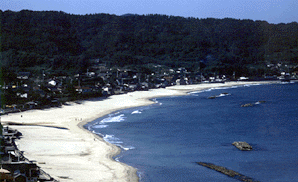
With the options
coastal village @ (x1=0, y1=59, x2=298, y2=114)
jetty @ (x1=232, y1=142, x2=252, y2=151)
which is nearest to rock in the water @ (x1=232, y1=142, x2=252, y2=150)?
jetty @ (x1=232, y1=142, x2=252, y2=151)

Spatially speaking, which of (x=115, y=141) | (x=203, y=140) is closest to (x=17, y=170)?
(x=115, y=141)

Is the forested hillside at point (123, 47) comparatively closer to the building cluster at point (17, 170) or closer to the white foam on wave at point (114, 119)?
the white foam on wave at point (114, 119)

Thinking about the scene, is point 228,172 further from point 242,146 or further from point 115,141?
point 115,141

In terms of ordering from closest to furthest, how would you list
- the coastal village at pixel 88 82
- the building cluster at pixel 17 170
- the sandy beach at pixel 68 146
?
the building cluster at pixel 17 170 < the sandy beach at pixel 68 146 < the coastal village at pixel 88 82

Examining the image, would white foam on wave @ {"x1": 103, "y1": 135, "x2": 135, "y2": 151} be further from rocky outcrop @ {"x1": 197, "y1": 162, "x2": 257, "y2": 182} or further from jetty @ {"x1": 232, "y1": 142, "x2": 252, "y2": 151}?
jetty @ {"x1": 232, "y1": 142, "x2": 252, "y2": 151}

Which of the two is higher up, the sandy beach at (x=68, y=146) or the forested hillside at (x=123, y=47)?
the forested hillside at (x=123, y=47)

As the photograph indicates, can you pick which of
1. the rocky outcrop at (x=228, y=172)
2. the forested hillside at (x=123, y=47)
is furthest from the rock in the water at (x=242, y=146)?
the forested hillside at (x=123, y=47)
